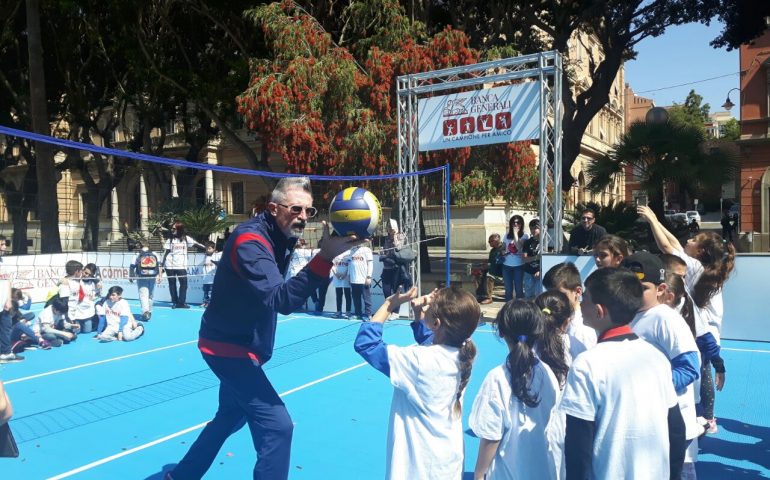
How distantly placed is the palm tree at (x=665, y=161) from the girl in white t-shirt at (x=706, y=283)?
45.6ft

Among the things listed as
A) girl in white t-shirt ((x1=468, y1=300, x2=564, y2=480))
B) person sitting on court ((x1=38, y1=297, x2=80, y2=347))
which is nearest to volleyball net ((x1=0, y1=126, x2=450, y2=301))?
person sitting on court ((x1=38, y1=297, x2=80, y2=347))

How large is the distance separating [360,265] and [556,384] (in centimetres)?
958

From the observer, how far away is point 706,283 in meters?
5.03

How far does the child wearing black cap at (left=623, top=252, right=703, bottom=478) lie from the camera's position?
10.8 ft

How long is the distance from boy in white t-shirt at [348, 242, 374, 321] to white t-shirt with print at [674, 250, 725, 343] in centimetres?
784

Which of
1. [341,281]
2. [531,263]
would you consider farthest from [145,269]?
[531,263]

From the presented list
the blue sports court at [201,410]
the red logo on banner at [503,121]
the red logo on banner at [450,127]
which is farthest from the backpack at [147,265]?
the red logo on banner at [503,121]

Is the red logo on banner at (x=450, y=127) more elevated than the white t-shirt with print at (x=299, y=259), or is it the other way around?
the red logo on banner at (x=450, y=127)

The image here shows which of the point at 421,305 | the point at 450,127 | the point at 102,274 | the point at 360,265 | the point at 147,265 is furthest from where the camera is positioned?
the point at 147,265

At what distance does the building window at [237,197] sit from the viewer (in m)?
31.0

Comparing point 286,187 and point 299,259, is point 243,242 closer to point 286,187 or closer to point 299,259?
point 286,187

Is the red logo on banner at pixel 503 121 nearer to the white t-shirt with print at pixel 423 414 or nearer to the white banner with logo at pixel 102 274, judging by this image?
the white banner with logo at pixel 102 274

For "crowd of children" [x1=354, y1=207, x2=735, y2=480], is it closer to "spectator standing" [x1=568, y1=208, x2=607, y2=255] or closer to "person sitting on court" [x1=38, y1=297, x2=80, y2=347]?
"spectator standing" [x1=568, y1=208, x2=607, y2=255]

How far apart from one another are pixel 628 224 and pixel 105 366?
38.5ft
